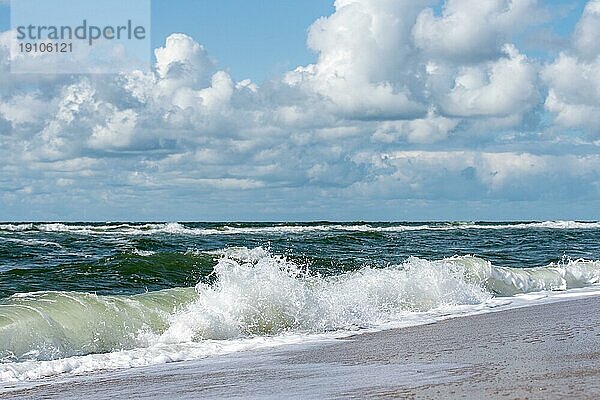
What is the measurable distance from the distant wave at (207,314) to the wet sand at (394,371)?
0.85m

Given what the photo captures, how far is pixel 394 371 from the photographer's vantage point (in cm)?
612

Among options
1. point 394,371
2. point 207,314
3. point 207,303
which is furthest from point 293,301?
point 394,371

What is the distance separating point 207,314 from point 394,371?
388 cm

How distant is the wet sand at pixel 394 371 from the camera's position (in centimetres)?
506

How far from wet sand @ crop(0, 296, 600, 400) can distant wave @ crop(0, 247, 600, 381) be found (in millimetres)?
854

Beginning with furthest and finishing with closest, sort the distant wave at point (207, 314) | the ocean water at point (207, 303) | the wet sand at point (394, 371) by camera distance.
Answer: the ocean water at point (207, 303)
the distant wave at point (207, 314)
the wet sand at point (394, 371)

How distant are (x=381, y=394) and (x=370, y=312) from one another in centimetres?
653

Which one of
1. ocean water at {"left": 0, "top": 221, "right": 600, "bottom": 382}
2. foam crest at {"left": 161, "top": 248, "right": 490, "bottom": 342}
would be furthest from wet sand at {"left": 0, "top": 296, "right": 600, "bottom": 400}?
foam crest at {"left": 161, "top": 248, "right": 490, "bottom": 342}

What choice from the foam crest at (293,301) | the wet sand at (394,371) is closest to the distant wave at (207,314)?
the foam crest at (293,301)

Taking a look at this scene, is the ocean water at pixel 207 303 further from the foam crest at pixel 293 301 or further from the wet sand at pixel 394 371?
the wet sand at pixel 394 371

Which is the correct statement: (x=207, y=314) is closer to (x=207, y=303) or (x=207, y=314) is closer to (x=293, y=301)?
(x=207, y=303)

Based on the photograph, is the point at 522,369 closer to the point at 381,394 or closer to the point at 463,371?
the point at 463,371

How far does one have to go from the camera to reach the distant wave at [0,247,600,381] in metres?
8.13

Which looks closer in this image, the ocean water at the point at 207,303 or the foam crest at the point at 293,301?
the ocean water at the point at 207,303
